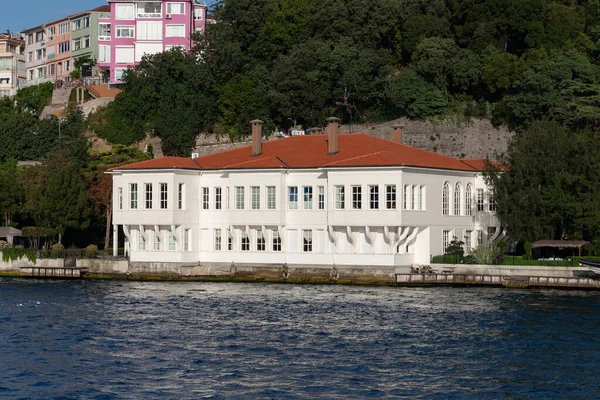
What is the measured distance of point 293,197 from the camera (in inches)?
2447

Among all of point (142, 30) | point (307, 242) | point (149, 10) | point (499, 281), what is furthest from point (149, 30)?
point (499, 281)

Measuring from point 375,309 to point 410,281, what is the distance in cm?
1000

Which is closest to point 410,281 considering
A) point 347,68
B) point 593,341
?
point 593,341

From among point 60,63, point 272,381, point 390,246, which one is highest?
point 60,63

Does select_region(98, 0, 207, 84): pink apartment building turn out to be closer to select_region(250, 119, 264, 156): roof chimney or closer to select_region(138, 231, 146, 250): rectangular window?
select_region(250, 119, 264, 156): roof chimney

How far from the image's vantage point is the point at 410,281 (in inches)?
2272

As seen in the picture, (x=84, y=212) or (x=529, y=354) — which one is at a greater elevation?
(x=84, y=212)

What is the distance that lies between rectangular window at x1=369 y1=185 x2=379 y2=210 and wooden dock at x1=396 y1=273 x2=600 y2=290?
12.6 feet

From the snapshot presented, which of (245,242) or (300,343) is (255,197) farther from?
(300,343)

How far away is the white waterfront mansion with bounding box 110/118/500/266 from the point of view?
59000mm

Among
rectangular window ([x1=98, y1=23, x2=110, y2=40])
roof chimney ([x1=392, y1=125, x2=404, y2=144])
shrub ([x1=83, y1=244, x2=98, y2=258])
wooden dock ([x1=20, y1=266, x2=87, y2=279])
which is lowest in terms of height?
wooden dock ([x1=20, y1=266, x2=87, y2=279])

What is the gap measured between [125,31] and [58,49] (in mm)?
14528

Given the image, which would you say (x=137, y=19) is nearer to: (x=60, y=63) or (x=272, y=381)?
(x=60, y=63)

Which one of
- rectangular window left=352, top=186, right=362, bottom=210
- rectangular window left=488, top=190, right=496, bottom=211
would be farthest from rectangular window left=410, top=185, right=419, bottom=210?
rectangular window left=488, top=190, right=496, bottom=211
